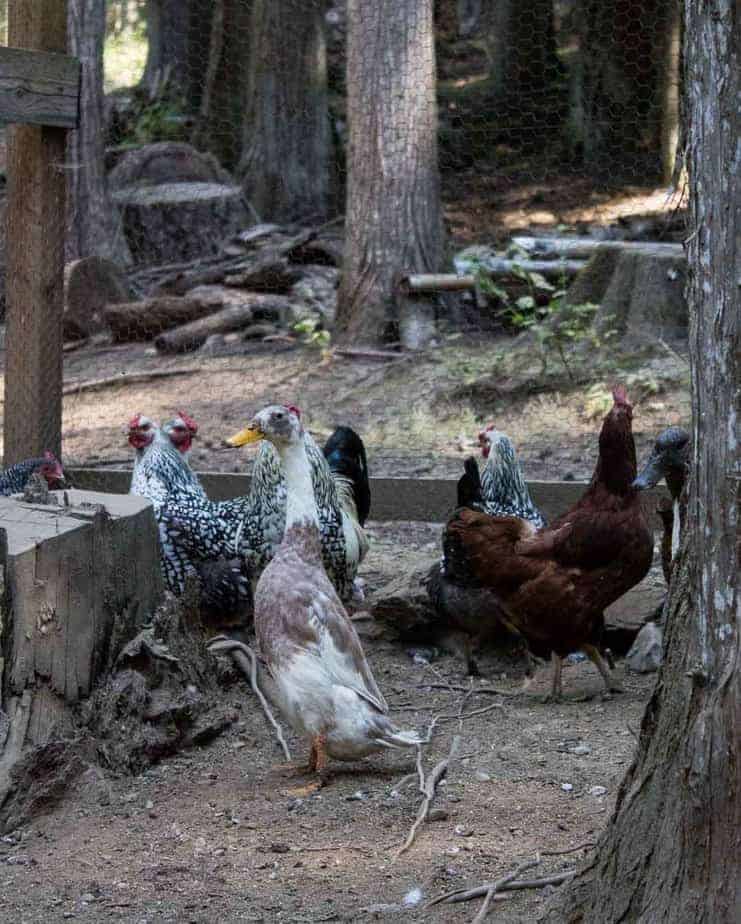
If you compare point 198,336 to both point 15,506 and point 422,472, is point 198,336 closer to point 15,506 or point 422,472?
point 422,472

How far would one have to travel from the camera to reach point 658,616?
211 inches

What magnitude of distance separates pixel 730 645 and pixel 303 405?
6.95 meters

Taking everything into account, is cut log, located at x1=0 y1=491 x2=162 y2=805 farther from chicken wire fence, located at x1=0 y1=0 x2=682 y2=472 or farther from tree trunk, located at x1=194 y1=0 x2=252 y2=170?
tree trunk, located at x1=194 y1=0 x2=252 y2=170

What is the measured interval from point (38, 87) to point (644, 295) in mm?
4834

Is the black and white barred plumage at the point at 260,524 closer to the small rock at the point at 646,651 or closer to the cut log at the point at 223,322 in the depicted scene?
the small rock at the point at 646,651

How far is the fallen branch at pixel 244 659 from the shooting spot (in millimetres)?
4535

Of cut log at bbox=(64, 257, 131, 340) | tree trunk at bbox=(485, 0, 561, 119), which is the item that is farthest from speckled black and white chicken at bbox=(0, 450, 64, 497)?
tree trunk at bbox=(485, 0, 561, 119)

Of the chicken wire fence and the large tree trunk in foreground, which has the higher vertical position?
the chicken wire fence

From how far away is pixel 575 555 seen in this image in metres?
4.89

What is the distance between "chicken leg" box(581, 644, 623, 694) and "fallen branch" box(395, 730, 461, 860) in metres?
0.90

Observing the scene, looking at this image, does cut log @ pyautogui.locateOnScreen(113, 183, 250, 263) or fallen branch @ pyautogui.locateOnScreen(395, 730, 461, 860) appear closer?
fallen branch @ pyautogui.locateOnScreen(395, 730, 461, 860)

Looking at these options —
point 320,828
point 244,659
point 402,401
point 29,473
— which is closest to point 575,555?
point 244,659

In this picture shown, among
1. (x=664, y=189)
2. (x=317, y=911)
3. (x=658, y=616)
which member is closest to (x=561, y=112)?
(x=664, y=189)

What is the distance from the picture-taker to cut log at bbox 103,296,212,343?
35.8ft
